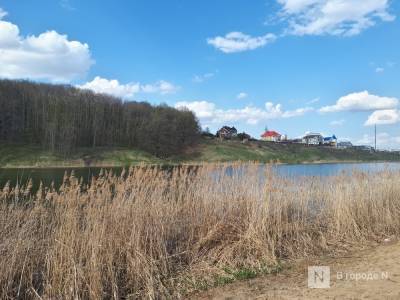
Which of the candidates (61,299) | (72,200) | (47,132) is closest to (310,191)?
(72,200)

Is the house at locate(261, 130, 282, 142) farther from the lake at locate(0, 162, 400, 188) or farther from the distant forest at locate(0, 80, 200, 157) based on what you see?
the lake at locate(0, 162, 400, 188)

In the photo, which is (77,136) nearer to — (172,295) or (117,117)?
(117,117)

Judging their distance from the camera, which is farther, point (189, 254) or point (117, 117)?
point (117, 117)

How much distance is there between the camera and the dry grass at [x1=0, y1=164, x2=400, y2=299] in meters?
5.92

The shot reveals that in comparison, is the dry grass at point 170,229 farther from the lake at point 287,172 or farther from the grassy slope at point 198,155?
the grassy slope at point 198,155

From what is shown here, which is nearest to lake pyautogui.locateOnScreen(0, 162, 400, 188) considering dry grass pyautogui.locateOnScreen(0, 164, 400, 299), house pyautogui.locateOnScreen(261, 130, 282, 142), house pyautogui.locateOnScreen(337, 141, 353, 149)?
dry grass pyautogui.locateOnScreen(0, 164, 400, 299)

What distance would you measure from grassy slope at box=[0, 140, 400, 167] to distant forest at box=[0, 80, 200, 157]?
454 cm

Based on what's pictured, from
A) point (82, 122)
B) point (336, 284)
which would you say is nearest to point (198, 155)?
point (82, 122)

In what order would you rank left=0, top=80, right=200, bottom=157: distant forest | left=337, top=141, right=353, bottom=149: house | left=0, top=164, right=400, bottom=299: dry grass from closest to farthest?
left=0, top=164, right=400, bottom=299: dry grass → left=0, top=80, right=200, bottom=157: distant forest → left=337, top=141, right=353, bottom=149: house

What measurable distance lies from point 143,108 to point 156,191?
9242 cm

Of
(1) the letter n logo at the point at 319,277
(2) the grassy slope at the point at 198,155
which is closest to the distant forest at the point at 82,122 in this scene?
(2) the grassy slope at the point at 198,155

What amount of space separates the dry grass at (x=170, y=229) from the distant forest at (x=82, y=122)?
7087 centimetres

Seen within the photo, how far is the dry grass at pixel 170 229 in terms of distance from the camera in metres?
5.92

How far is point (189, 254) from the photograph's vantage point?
7.46 meters
